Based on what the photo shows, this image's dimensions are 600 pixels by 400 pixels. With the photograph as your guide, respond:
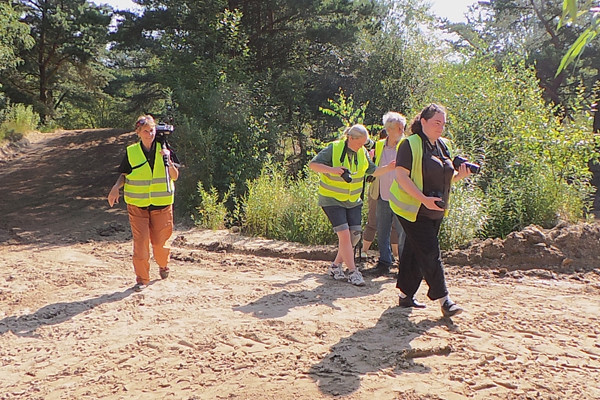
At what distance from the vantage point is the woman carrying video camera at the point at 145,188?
19.5ft

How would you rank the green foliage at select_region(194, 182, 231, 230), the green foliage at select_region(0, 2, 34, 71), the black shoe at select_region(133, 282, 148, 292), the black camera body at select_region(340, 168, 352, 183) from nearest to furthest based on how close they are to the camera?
the black camera body at select_region(340, 168, 352, 183) → the black shoe at select_region(133, 282, 148, 292) → the green foliage at select_region(194, 182, 231, 230) → the green foliage at select_region(0, 2, 34, 71)

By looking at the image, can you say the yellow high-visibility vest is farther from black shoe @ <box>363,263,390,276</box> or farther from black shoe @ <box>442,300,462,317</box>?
black shoe @ <box>363,263,390,276</box>

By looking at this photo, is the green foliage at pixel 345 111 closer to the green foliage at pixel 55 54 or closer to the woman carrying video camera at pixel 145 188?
the woman carrying video camera at pixel 145 188

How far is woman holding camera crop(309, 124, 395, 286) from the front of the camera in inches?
230

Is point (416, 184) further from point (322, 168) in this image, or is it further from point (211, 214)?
point (211, 214)

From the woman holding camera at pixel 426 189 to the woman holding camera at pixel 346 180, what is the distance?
1.10m

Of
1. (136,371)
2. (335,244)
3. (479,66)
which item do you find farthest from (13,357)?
(479,66)

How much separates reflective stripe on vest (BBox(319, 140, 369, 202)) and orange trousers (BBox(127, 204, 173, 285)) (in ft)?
5.85

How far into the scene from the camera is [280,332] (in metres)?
4.66

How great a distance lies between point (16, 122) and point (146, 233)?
20.2 meters

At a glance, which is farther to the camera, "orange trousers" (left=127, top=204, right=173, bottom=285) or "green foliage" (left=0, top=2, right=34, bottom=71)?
"green foliage" (left=0, top=2, right=34, bottom=71)

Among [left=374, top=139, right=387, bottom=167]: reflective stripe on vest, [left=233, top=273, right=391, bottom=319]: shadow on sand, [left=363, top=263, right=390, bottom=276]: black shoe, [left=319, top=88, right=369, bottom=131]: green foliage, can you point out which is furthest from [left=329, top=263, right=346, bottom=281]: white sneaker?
[left=319, top=88, right=369, bottom=131]: green foliage

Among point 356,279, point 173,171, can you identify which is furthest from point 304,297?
point 173,171

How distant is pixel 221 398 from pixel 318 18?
13018 mm
